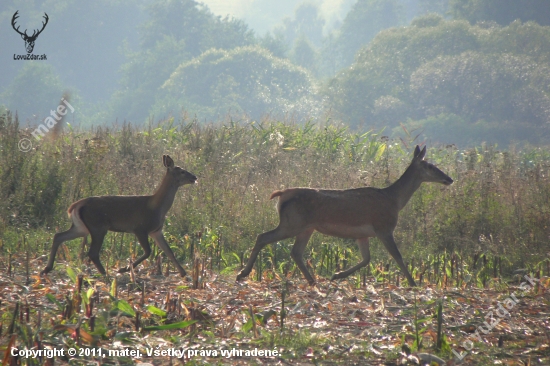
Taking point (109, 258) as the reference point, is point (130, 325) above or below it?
below

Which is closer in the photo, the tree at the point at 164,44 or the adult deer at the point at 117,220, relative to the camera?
the adult deer at the point at 117,220

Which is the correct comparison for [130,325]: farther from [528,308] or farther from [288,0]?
[288,0]

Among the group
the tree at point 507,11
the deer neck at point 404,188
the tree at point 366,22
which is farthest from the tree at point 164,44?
the deer neck at point 404,188

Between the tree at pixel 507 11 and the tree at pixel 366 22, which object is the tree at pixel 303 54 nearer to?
the tree at pixel 366 22

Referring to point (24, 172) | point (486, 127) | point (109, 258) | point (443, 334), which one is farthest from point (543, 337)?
point (486, 127)

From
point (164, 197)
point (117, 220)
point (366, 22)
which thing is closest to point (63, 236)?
point (117, 220)

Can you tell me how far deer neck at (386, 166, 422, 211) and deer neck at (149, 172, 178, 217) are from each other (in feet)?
8.67

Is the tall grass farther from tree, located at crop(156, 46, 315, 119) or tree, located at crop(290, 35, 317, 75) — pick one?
tree, located at crop(290, 35, 317, 75)

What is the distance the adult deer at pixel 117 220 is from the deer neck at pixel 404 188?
2761mm

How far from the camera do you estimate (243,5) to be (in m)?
184

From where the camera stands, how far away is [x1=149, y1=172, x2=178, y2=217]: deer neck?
8180 mm

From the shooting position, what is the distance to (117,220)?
7.91m

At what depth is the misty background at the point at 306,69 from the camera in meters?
47.5

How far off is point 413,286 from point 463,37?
4902cm
